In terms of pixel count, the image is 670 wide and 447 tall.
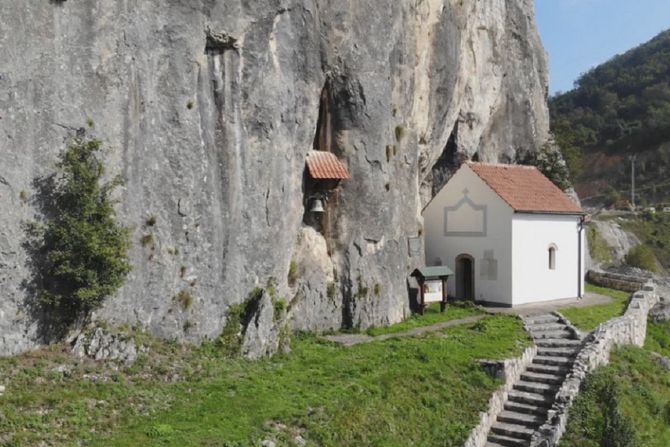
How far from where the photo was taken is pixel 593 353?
18.0 m

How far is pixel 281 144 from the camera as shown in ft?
59.8

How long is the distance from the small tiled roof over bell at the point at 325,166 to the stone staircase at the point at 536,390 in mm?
8700

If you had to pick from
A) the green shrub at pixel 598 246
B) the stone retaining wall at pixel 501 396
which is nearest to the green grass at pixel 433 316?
the stone retaining wall at pixel 501 396

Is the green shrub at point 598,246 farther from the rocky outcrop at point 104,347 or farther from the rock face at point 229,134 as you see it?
the rocky outcrop at point 104,347

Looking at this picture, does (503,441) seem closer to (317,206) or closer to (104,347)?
(317,206)

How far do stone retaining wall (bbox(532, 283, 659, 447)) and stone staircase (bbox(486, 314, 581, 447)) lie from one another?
404 mm

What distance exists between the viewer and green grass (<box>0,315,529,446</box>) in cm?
1059

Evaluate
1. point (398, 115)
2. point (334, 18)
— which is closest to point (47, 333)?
point (334, 18)

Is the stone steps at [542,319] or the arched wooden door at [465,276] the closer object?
the stone steps at [542,319]

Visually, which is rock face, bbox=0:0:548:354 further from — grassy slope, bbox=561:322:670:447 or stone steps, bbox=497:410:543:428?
grassy slope, bbox=561:322:670:447

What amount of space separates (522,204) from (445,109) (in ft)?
19.2

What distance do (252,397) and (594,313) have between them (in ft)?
60.2

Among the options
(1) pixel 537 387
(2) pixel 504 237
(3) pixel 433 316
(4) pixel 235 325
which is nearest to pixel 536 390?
(1) pixel 537 387

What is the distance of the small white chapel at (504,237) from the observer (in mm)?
27016
